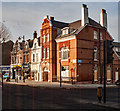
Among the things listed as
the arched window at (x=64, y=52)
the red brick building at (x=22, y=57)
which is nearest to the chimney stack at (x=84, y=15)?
the arched window at (x=64, y=52)

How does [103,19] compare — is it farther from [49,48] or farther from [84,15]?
[49,48]

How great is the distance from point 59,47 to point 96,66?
8318mm

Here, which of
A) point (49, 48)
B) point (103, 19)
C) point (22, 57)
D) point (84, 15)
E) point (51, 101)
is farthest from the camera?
point (22, 57)

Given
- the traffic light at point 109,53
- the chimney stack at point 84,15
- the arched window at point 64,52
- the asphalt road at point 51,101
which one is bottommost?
the asphalt road at point 51,101

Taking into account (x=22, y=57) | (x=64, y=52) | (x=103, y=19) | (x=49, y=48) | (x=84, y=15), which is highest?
(x=103, y=19)

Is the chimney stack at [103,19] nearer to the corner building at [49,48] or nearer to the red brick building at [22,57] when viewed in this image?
the corner building at [49,48]

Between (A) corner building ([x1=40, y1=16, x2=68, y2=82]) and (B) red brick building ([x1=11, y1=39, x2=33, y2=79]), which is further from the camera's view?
(B) red brick building ([x1=11, y1=39, x2=33, y2=79])

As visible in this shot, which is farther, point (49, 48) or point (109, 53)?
point (49, 48)

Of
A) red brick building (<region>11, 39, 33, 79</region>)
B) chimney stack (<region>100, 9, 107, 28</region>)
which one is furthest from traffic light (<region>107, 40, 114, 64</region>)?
red brick building (<region>11, 39, 33, 79</region>)

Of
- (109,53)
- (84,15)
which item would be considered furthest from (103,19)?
(109,53)

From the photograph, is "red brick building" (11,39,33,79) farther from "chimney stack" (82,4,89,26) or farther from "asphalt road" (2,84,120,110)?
"asphalt road" (2,84,120,110)

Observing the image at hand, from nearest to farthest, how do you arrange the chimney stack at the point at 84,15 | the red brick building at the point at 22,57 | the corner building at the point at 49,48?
the chimney stack at the point at 84,15, the corner building at the point at 49,48, the red brick building at the point at 22,57

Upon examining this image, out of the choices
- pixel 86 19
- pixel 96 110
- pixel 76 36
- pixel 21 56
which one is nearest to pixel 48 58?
pixel 76 36

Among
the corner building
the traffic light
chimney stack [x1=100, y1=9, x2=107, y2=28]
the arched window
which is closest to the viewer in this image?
the traffic light
